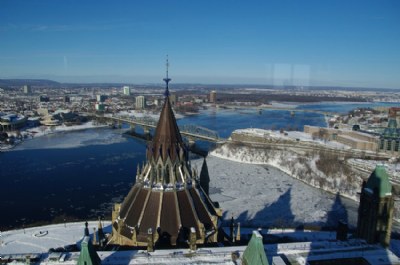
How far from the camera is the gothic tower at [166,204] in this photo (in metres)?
16.4

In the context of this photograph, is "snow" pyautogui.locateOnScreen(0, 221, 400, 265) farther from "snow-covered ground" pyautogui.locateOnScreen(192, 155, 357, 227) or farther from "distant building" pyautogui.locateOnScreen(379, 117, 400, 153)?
"distant building" pyautogui.locateOnScreen(379, 117, 400, 153)

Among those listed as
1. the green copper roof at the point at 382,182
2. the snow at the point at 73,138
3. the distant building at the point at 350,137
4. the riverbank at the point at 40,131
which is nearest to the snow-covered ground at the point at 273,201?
the green copper roof at the point at 382,182

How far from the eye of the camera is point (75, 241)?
29.7 m

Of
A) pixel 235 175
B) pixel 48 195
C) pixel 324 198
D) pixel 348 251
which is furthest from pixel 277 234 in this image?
pixel 48 195

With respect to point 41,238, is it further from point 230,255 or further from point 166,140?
point 230,255

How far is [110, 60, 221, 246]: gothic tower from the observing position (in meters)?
16.4

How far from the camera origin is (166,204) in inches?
649

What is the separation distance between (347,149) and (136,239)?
213 feet

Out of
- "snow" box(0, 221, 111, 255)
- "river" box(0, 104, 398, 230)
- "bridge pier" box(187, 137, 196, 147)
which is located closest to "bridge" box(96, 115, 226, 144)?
"bridge pier" box(187, 137, 196, 147)

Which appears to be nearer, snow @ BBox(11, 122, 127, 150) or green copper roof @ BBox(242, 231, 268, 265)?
green copper roof @ BBox(242, 231, 268, 265)

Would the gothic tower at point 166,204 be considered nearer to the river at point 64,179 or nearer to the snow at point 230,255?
the snow at point 230,255

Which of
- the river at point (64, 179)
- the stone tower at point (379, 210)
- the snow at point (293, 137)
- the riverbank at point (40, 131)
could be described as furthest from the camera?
the riverbank at point (40, 131)

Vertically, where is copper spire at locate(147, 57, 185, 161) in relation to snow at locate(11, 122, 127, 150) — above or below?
above

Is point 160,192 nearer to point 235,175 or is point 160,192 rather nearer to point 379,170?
point 379,170
